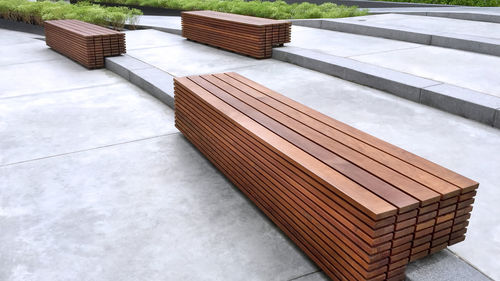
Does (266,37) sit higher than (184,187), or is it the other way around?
(266,37)

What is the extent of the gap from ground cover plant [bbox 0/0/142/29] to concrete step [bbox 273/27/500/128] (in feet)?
18.5

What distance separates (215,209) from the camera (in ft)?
12.3

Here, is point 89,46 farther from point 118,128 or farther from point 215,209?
point 215,209

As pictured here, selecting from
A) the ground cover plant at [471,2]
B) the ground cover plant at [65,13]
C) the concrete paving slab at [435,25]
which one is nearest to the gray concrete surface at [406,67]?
the concrete paving slab at [435,25]

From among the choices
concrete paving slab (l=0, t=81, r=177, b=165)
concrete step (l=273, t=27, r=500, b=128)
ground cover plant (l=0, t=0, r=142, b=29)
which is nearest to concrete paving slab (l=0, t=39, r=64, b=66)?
ground cover plant (l=0, t=0, r=142, b=29)

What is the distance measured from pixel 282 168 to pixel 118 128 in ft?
10.2

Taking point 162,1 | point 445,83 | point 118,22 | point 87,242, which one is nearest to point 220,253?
point 87,242

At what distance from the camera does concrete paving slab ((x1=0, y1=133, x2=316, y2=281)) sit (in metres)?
3.02

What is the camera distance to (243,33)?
9078mm

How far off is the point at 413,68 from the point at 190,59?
4208 millimetres

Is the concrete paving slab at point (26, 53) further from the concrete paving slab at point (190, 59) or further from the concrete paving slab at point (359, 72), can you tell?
the concrete paving slab at point (359, 72)

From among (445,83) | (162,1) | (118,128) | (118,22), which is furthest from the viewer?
(162,1)

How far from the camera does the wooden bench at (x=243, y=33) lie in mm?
8797

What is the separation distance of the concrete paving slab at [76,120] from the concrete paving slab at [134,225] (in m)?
0.47
